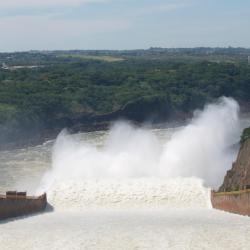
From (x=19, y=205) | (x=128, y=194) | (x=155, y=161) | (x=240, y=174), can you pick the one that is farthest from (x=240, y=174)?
(x=155, y=161)

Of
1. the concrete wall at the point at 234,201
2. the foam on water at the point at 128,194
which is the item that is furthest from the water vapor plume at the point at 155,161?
the concrete wall at the point at 234,201

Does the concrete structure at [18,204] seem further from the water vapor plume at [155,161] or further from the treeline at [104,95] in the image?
the treeline at [104,95]

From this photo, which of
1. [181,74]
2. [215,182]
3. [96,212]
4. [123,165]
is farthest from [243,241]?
[181,74]

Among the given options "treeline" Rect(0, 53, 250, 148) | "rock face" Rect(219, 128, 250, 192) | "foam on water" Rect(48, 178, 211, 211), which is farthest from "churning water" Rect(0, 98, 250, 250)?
"treeline" Rect(0, 53, 250, 148)

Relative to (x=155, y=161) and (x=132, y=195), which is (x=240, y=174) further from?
(x=155, y=161)

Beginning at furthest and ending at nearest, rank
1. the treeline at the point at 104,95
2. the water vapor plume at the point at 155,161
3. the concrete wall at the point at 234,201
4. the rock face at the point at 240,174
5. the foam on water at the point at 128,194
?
the treeline at the point at 104,95
the water vapor plume at the point at 155,161
the foam on water at the point at 128,194
the rock face at the point at 240,174
the concrete wall at the point at 234,201
